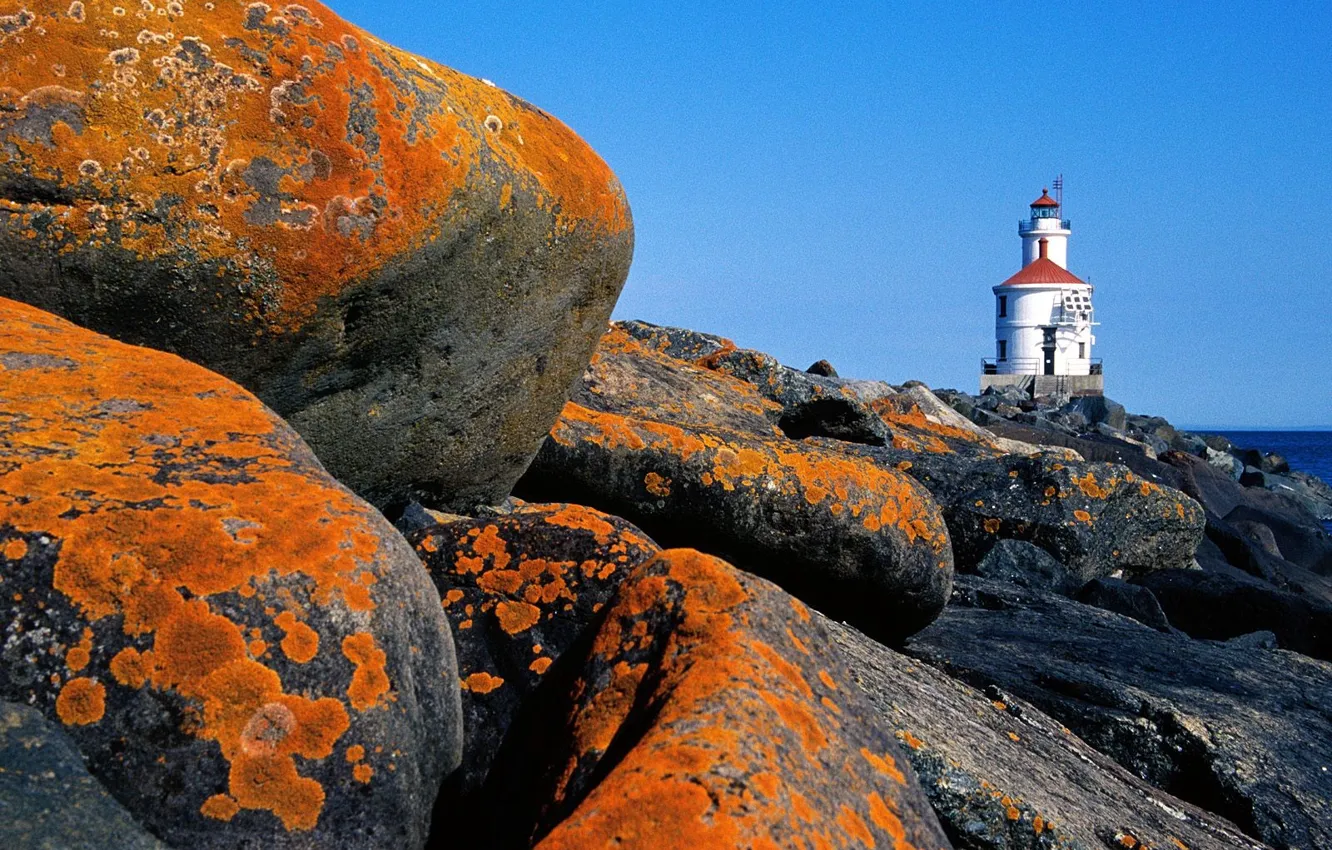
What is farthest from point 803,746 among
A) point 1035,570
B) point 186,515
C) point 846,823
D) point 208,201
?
point 1035,570

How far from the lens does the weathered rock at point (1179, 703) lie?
6.35m

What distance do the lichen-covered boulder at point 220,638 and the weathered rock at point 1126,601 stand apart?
7.17 meters

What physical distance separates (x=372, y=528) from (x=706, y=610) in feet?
3.03

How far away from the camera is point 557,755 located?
11.1 ft

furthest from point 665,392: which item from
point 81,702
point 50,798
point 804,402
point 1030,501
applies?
point 50,798

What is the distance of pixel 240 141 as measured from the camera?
4766 millimetres

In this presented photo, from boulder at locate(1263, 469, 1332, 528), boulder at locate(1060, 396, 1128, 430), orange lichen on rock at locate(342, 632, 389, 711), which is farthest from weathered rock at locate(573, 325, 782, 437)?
boulder at locate(1060, 396, 1128, 430)

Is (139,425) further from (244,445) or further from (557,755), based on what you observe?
(557,755)

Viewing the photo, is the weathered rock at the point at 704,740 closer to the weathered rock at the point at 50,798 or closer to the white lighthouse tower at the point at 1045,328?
the weathered rock at the point at 50,798

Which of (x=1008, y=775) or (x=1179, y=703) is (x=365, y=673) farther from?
(x=1179, y=703)

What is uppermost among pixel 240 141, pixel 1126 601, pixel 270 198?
A: pixel 240 141

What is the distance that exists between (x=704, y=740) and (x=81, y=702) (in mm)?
1439

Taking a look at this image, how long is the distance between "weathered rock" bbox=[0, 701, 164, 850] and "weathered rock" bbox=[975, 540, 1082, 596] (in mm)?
7914

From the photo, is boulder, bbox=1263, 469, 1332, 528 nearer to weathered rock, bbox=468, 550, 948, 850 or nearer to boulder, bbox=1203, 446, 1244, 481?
boulder, bbox=1203, 446, 1244, 481
